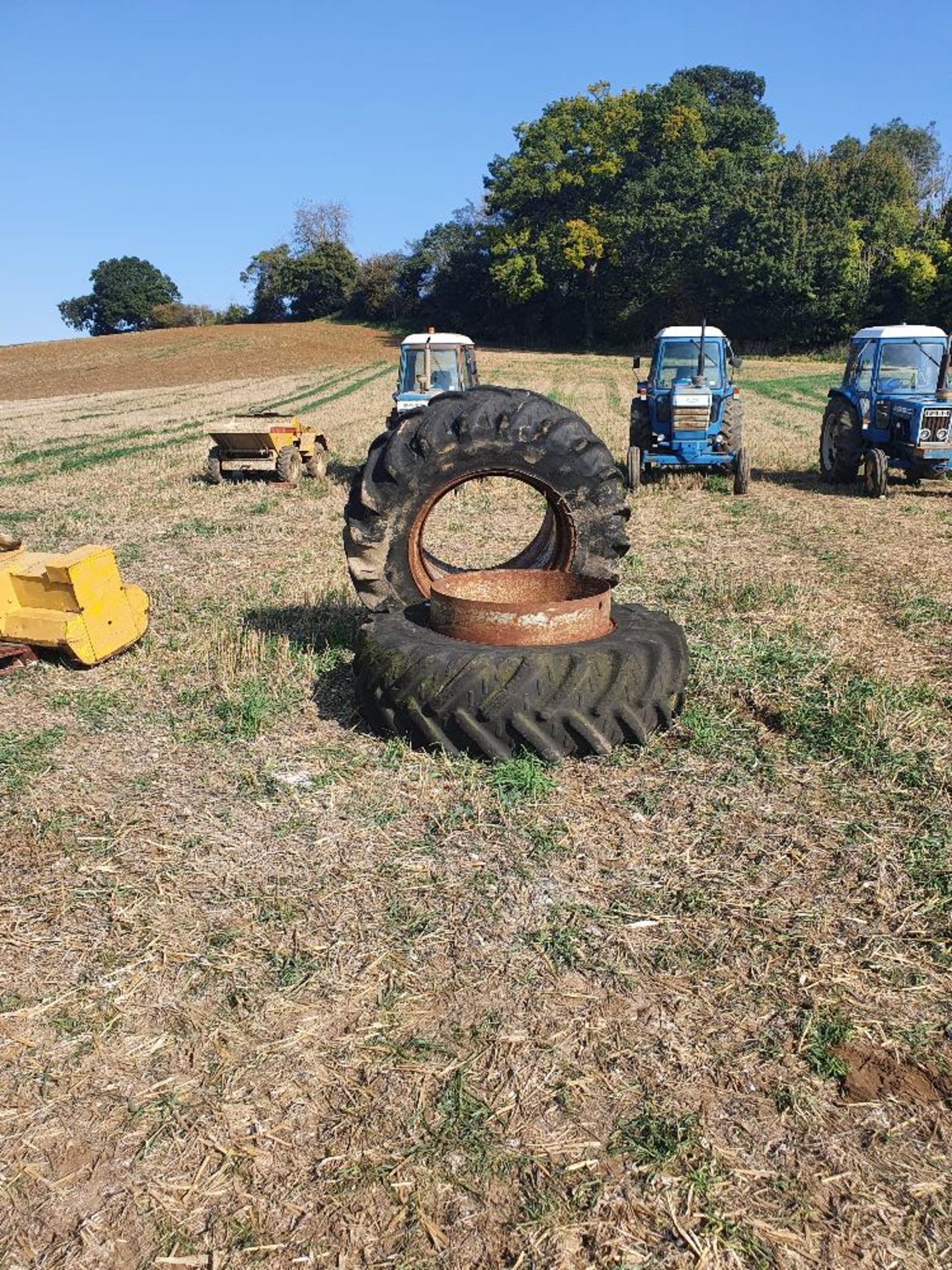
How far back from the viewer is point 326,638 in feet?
18.7

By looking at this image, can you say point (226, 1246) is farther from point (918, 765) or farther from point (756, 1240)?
point (918, 765)

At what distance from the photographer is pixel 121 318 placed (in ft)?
284

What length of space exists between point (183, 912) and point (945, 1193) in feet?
7.35

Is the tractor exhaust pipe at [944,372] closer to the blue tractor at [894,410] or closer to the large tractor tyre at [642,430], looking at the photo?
the blue tractor at [894,410]

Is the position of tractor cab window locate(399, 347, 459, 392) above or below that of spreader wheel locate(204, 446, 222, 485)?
above

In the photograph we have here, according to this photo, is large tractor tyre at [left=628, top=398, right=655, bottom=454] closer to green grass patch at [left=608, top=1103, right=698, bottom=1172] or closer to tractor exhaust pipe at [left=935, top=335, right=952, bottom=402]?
tractor exhaust pipe at [left=935, top=335, right=952, bottom=402]

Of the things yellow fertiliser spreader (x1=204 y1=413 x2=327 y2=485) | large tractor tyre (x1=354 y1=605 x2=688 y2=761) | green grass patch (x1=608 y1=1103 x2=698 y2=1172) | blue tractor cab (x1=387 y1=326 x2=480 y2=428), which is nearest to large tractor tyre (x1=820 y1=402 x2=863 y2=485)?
blue tractor cab (x1=387 y1=326 x2=480 y2=428)

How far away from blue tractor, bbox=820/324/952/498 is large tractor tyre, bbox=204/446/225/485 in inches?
325

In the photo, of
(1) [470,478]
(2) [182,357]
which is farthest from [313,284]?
(1) [470,478]

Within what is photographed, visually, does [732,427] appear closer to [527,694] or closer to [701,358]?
[701,358]

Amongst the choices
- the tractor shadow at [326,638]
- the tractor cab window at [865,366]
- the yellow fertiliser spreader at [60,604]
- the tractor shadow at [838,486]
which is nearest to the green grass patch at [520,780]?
the tractor shadow at [326,638]

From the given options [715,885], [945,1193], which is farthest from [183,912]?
[945,1193]

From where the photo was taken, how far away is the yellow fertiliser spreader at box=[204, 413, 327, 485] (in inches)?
478

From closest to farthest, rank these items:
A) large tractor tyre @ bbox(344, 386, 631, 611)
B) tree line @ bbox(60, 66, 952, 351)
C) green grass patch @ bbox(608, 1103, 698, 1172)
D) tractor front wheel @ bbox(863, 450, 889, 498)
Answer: green grass patch @ bbox(608, 1103, 698, 1172) → large tractor tyre @ bbox(344, 386, 631, 611) → tractor front wheel @ bbox(863, 450, 889, 498) → tree line @ bbox(60, 66, 952, 351)
